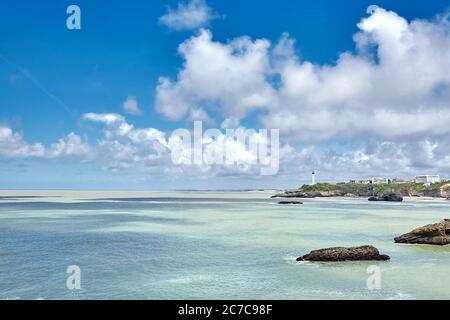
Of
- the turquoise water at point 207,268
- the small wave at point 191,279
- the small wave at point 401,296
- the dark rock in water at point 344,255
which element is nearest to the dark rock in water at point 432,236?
the turquoise water at point 207,268

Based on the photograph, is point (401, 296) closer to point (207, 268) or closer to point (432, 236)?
point (207, 268)

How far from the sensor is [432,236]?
44406 mm

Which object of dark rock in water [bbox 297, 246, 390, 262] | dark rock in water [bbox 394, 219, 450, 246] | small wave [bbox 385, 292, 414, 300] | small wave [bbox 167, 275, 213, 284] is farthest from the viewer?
dark rock in water [bbox 394, 219, 450, 246]

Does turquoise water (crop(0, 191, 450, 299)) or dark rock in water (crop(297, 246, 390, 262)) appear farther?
dark rock in water (crop(297, 246, 390, 262))

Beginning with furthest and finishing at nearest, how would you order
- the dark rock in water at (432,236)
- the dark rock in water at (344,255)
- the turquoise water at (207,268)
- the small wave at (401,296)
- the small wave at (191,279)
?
the dark rock in water at (432,236) → the dark rock in water at (344,255) → the small wave at (191,279) → the turquoise water at (207,268) → the small wave at (401,296)

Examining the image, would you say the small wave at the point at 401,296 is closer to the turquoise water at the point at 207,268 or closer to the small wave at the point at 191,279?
the turquoise water at the point at 207,268

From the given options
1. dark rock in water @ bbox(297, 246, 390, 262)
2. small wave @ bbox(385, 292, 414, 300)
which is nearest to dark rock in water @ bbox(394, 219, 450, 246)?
dark rock in water @ bbox(297, 246, 390, 262)

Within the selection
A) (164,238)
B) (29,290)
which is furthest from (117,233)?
(29,290)

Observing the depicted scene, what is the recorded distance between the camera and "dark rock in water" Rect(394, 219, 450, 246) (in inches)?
1716

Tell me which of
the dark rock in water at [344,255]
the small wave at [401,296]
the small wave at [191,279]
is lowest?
the small wave at [401,296]

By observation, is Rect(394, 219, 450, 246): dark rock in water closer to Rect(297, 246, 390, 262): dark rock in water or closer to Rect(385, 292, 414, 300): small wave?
Rect(297, 246, 390, 262): dark rock in water

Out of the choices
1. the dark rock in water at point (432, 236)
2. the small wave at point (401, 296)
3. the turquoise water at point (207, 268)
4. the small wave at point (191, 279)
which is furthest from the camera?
the dark rock in water at point (432, 236)

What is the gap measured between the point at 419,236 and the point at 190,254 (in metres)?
25.5

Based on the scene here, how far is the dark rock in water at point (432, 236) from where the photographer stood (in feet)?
143
